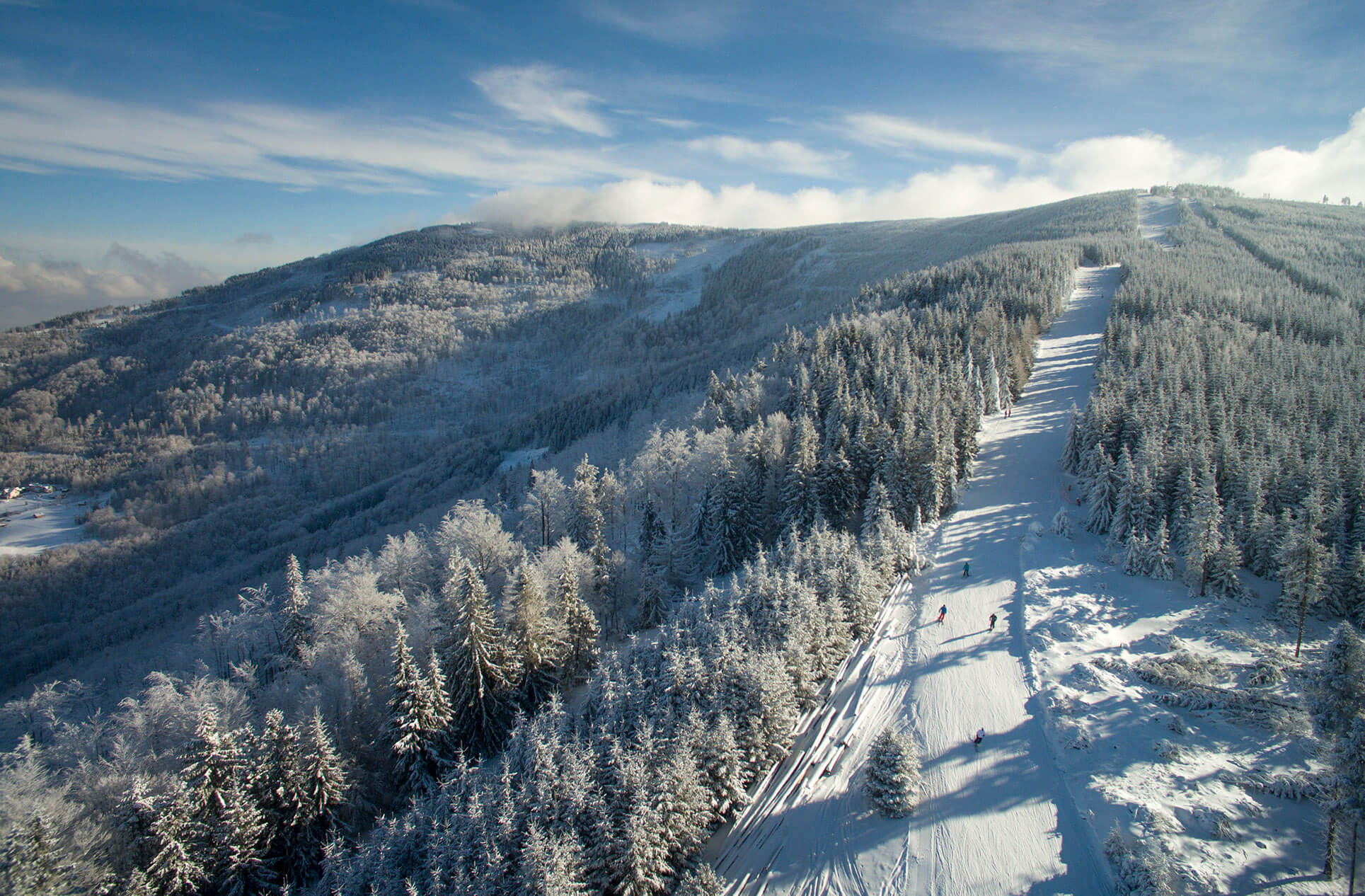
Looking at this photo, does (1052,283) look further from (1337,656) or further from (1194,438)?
(1337,656)

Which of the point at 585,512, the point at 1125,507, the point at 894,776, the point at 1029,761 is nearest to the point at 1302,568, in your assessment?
the point at 1125,507

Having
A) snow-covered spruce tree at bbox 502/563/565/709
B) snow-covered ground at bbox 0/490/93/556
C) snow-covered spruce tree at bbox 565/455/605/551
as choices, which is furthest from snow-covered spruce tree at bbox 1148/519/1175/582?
snow-covered ground at bbox 0/490/93/556

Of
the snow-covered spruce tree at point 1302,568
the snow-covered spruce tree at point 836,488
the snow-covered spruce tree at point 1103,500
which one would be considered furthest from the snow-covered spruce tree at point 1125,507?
the snow-covered spruce tree at point 836,488

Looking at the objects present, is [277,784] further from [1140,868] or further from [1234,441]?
[1234,441]

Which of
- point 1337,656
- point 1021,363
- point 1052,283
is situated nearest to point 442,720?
point 1337,656

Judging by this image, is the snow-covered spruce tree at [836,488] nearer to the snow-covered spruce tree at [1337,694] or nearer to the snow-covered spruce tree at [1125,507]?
the snow-covered spruce tree at [1125,507]

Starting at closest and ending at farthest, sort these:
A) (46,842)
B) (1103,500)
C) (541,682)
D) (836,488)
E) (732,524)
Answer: (46,842), (541,682), (1103,500), (732,524), (836,488)
